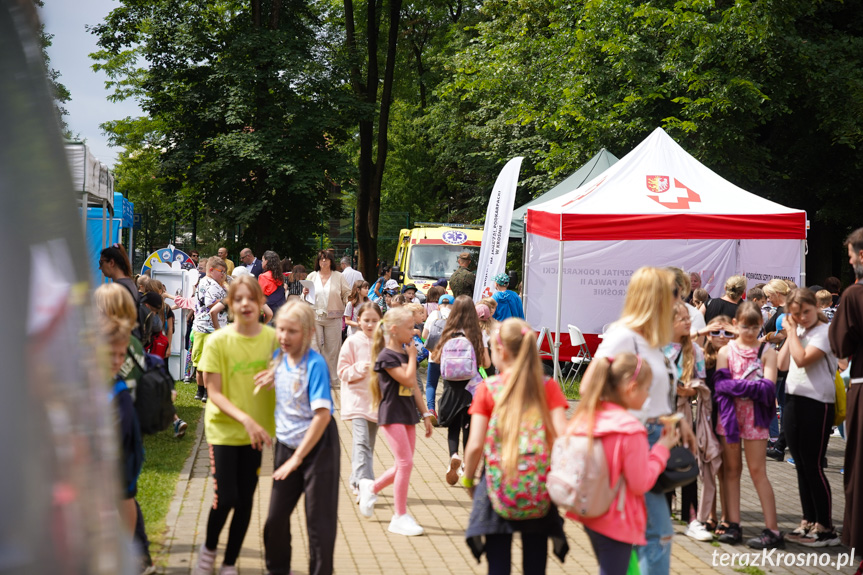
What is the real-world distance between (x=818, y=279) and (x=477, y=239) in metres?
10.1

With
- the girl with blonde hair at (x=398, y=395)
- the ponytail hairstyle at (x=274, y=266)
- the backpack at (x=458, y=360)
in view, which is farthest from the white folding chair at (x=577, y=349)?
the girl with blonde hair at (x=398, y=395)

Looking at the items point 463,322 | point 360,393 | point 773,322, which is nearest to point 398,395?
point 360,393

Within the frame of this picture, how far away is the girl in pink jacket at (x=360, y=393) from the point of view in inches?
285

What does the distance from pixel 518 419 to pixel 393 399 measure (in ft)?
8.85

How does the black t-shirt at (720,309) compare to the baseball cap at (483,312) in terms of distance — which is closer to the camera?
the baseball cap at (483,312)

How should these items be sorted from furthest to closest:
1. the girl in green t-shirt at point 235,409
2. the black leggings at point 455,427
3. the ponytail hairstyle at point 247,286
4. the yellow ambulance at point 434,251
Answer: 1. the yellow ambulance at point 434,251
2. the black leggings at point 455,427
3. the ponytail hairstyle at point 247,286
4. the girl in green t-shirt at point 235,409

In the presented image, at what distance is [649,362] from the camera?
4.57m

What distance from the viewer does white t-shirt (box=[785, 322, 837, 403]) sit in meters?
6.88

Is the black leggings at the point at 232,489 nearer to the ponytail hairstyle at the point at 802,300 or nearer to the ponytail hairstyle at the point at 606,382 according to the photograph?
the ponytail hairstyle at the point at 606,382

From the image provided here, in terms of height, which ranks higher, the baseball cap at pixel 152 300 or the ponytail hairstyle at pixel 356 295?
the baseball cap at pixel 152 300

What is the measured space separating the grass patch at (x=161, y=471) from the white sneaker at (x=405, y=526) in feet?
5.53

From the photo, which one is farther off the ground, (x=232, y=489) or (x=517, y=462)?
(x=517, y=462)

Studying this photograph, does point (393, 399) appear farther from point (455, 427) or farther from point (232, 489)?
point (232, 489)

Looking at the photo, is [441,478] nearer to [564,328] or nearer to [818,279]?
[564,328]
